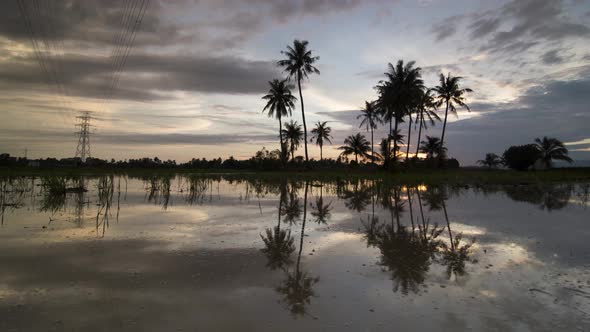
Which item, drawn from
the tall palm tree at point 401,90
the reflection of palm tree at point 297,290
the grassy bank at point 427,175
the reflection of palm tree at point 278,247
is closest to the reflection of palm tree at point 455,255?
the reflection of palm tree at point 297,290

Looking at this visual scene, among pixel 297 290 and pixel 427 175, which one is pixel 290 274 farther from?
pixel 427 175

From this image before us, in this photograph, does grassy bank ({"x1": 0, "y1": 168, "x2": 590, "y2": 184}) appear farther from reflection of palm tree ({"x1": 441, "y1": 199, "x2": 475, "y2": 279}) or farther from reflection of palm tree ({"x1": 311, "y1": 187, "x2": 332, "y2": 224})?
reflection of palm tree ({"x1": 441, "y1": 199, "x2": 475, "y2": 279})

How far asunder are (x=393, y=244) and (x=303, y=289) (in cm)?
285

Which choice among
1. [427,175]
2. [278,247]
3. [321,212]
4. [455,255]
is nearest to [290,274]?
[278,247]

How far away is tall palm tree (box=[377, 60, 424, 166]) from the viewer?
127ft

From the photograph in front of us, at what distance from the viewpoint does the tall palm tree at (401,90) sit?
38812 mm

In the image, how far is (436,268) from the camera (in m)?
4.80

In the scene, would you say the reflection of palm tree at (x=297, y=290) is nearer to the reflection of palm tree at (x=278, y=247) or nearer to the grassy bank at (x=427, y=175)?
the reflection of palm tree at (x=278, y=247)

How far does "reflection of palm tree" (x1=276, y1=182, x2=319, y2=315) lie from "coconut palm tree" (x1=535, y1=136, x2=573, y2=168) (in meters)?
70.1

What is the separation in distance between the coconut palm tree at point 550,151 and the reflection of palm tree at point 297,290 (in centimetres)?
7009

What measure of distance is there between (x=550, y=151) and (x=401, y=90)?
40870 millimetres

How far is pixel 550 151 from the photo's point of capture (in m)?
61.0

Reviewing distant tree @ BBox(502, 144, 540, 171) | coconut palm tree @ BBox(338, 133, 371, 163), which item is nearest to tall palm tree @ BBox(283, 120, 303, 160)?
coconut palm tree @ BBox(338, 133, 371, 163)

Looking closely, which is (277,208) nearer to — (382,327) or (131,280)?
(131,280)
